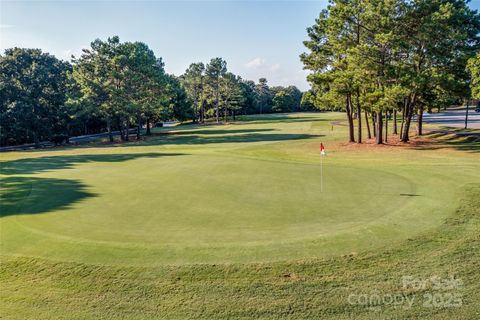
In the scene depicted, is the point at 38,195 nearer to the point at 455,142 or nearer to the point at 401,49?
the point at 401,49

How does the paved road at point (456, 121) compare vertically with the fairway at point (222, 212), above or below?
above

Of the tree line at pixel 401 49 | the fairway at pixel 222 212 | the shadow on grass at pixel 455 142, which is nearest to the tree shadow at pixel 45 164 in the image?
the fairway at pixel 222 212

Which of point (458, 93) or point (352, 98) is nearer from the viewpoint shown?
point (458, 93)

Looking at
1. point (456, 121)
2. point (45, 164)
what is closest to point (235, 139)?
point (45, 164)

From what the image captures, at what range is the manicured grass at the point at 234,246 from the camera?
6852 mm

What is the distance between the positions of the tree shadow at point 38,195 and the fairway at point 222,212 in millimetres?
52

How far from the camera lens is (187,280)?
24.7 ft

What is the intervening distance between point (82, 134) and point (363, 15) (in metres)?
64.9

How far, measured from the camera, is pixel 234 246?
352 inches

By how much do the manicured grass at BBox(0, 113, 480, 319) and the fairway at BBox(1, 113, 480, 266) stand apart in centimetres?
6

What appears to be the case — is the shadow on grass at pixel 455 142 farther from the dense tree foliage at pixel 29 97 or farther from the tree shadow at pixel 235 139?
the dense tree foliage at pixel 29 97

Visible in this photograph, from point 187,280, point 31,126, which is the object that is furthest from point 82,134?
point 187,280

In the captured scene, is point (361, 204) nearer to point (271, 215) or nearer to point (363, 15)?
point (271, 215)

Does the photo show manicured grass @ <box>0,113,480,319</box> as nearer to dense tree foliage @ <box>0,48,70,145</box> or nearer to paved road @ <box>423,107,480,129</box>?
paved road @ <box>423,107,480,129</box>
